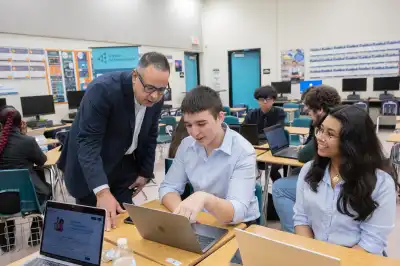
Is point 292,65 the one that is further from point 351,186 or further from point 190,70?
point 351,186

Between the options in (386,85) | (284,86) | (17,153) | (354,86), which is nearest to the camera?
(17,153)

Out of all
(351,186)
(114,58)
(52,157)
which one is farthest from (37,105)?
(351,186)

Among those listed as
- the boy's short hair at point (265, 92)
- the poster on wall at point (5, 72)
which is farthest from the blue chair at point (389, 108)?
the poster on wall at point (5, 72)

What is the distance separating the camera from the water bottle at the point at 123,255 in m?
1.20

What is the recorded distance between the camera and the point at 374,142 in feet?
4.89

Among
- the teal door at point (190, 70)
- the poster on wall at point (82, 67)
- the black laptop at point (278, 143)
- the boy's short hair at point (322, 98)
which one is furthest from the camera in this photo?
the teal door at point (190, 70)

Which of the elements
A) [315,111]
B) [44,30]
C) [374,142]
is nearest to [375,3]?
[315,111]

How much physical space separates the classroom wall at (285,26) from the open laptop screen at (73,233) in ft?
28.0

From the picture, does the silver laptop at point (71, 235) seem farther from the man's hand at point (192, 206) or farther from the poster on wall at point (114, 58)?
Answer: the poster on wall at point (114, 58)

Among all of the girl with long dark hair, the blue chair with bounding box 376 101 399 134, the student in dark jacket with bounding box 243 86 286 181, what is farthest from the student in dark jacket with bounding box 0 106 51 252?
the blue chair with bounding box 376 101 399 134

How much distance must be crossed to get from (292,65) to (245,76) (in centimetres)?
148

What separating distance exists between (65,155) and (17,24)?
4699mm

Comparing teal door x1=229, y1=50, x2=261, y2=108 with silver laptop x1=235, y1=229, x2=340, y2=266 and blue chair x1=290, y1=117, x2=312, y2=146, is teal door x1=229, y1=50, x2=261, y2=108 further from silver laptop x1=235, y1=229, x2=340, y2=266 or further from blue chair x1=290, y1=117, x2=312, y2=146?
silver laptop x1=235, y1=229, x2=340, y2=266

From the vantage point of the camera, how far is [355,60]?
8.36 meters
